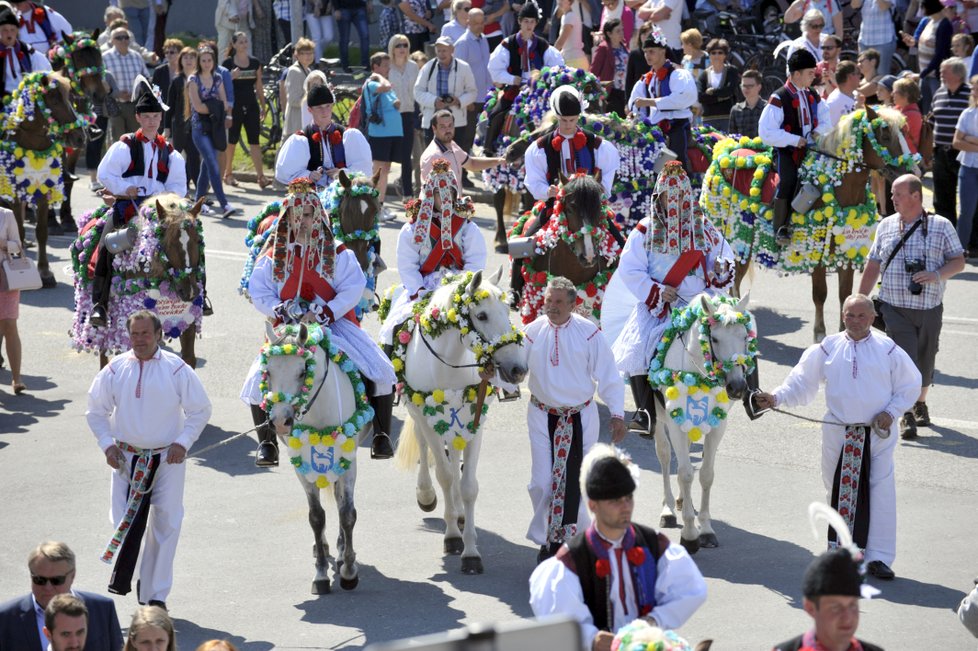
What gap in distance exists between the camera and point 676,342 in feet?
37.5

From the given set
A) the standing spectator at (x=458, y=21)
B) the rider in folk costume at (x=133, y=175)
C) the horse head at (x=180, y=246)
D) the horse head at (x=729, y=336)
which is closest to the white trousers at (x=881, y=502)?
the horse head at (x=729, y=336)

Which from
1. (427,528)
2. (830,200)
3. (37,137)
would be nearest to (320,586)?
(427,528)

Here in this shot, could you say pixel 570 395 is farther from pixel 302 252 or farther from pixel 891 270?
pixel 891 270

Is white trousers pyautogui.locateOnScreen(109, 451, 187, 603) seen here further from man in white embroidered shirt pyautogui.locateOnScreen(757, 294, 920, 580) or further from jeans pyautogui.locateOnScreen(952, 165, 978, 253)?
jeans pyautogui.locateOnScreen(952, 165, 978, 253)

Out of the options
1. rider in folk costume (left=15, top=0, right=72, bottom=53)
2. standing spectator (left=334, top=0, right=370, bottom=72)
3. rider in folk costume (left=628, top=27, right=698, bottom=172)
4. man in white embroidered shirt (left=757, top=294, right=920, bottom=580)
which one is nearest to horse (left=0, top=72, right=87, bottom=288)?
rider in folk costume (left=15, top=0, right=72, bottom=53)

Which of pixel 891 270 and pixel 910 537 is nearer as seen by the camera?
pixel 910 537

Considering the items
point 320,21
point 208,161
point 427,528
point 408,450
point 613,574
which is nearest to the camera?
point 613,574

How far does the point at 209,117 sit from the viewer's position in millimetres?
22297

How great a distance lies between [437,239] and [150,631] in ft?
19.1

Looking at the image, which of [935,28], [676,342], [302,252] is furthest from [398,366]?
[935,28]

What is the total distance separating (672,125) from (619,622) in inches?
514

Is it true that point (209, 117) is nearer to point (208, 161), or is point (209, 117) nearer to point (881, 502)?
point (208, 161)

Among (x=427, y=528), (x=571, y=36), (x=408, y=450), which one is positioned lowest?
(x=427, y=528)

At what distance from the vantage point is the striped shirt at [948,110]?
19.2 m
